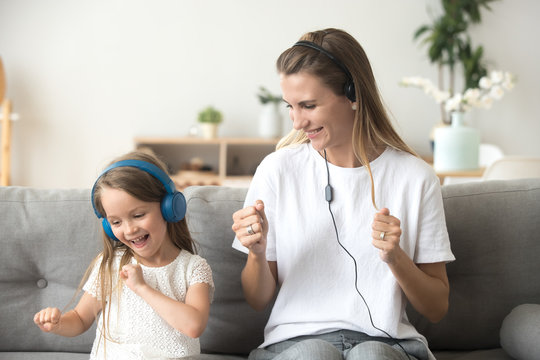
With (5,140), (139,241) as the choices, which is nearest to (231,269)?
(139,241)

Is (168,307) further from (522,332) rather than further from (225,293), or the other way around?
(522,332)

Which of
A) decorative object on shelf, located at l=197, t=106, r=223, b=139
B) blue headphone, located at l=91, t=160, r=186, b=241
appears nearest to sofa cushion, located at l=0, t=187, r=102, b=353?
blue headphone, located at l=91, t=160, r=186, b=241

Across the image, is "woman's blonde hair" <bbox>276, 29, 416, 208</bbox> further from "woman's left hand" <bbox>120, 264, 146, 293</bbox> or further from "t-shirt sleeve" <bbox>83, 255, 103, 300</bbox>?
"t-shirt sleeve" <bbox>83, 255, 103, 300</bbox>

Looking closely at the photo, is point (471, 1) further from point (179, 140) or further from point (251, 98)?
point (179, 140)

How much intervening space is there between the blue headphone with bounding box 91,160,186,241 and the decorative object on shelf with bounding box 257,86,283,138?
3805 mm

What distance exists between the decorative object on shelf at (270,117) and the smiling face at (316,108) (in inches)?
148

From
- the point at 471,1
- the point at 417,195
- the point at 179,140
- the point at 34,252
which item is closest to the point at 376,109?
the point at 417,195

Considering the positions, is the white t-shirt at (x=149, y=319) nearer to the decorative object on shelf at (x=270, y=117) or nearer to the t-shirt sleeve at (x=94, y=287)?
the t-shirt sleeve at (x=94, y=287)

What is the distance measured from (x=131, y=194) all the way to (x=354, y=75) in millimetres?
575

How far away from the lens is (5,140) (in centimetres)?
516

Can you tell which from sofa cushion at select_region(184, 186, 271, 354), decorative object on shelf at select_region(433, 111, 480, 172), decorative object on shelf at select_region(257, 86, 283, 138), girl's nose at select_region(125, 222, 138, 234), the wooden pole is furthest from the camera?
decorative object on shelf at select_region(257, 86, 283, 138)

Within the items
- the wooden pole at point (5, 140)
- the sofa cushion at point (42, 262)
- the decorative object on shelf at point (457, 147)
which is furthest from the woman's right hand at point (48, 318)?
the wooden pole at point (5, 140)

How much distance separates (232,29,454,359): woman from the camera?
4.75 ft

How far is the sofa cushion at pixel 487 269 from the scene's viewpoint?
5.70 ft
